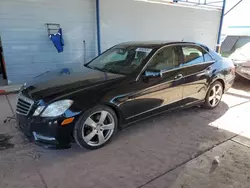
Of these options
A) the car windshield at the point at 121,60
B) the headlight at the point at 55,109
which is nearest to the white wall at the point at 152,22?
the car windshield at the point at 121,60

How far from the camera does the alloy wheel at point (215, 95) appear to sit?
4307mm

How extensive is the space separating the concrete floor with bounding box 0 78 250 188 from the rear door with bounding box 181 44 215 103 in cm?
55

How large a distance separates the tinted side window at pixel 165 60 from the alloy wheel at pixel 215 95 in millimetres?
1243

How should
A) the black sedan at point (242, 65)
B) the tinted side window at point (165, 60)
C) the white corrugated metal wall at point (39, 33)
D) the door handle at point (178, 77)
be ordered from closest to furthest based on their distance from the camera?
the tinted side window at point (165, 60) → the door handle at point (178, 77) → the white corrugated metal wall at point (39, 33) → the black sedan at point (242, 65)

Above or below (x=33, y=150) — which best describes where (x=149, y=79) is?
above

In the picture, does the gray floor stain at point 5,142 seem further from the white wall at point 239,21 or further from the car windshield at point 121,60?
the white wall at point 239,21

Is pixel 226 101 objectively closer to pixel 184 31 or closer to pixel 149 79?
pixel 149 79

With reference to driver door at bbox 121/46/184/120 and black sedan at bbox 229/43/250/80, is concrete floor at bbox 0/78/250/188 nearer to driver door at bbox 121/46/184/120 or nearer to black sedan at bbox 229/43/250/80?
driver door at bbox 121/46/184/120

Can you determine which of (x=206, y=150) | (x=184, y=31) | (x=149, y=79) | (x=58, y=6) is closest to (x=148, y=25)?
(x=184, y=31)

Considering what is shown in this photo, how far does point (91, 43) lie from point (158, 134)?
172 inches

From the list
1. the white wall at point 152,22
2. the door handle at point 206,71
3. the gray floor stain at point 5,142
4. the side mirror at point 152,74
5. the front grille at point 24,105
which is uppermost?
the white wall at point 152,22

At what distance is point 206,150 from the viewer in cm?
294

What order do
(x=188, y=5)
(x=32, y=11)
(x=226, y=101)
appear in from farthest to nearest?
(x=188, y=5) < (x=32, y=11) < (x=226, y=101)

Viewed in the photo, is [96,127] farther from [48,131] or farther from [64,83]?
[64,83]
